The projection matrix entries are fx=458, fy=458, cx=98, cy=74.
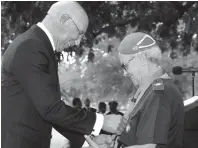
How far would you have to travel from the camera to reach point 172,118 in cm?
271

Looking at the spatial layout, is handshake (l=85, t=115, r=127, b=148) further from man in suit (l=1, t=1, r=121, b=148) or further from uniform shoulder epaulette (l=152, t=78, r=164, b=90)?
uniform shoulder epaulette (l=152, t=78, r=164, b=90)

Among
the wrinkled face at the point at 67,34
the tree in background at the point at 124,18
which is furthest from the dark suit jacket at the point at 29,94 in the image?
the tree in background at the point at 124,18

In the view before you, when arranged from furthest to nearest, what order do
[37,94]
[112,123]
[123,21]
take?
[123,21] < [112,123] < [37,94]

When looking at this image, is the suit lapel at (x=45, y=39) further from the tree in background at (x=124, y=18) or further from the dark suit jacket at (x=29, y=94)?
the tree in background at (x=124, y=18)

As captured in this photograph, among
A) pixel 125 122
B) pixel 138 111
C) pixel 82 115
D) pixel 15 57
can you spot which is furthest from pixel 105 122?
pixel 15 57

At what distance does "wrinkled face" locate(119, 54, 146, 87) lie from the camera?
2.94 metres

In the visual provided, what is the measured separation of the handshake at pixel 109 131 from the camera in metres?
3.05

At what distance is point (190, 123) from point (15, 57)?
1588 millimetres

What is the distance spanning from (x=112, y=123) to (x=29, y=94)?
61 centimetres

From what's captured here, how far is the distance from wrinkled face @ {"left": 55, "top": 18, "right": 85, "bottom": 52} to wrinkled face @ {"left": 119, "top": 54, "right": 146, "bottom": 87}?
50 cm

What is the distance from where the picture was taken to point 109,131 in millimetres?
3215

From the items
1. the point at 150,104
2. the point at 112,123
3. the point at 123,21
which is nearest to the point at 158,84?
the point at 150,104

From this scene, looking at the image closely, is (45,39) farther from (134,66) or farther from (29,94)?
(134,66)

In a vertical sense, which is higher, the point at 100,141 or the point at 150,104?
the point at 150,104
